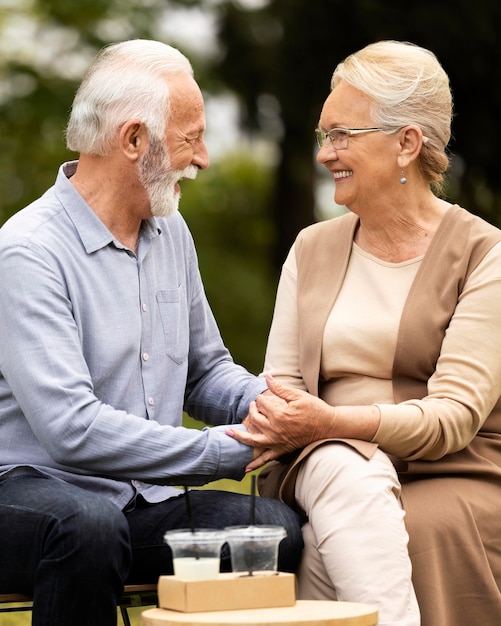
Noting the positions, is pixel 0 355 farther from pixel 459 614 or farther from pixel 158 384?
pixel 459 614

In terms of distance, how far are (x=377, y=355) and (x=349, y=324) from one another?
14cm

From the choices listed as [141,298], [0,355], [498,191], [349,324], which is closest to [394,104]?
→ [349,324]

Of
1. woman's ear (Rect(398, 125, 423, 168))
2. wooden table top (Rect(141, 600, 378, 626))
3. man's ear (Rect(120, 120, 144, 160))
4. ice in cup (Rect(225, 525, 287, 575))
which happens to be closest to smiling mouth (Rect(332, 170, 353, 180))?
woman's ear (Rect(398, 125, 423, 168))

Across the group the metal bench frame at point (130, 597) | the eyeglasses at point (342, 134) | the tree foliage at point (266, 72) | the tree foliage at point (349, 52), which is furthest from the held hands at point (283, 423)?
the tree foliage at point (266, 72)

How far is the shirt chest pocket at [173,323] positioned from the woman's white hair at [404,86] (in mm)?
894

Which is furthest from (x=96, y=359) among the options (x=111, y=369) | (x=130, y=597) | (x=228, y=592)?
(x=228, y=592)

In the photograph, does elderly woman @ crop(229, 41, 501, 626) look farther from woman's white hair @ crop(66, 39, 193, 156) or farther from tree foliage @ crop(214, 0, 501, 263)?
tree foliage @ crop(214, 0, 501, 263)

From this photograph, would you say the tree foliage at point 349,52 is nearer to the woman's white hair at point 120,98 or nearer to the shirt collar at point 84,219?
the woman's white hair at point 120,98

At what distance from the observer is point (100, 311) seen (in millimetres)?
3570

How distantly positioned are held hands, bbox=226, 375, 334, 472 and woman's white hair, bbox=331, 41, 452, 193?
3.27ft

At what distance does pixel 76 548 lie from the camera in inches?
121

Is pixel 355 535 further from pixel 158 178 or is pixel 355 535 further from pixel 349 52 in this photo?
pixel 349 52

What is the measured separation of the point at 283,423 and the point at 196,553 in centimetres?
79

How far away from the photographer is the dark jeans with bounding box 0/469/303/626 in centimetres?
309
